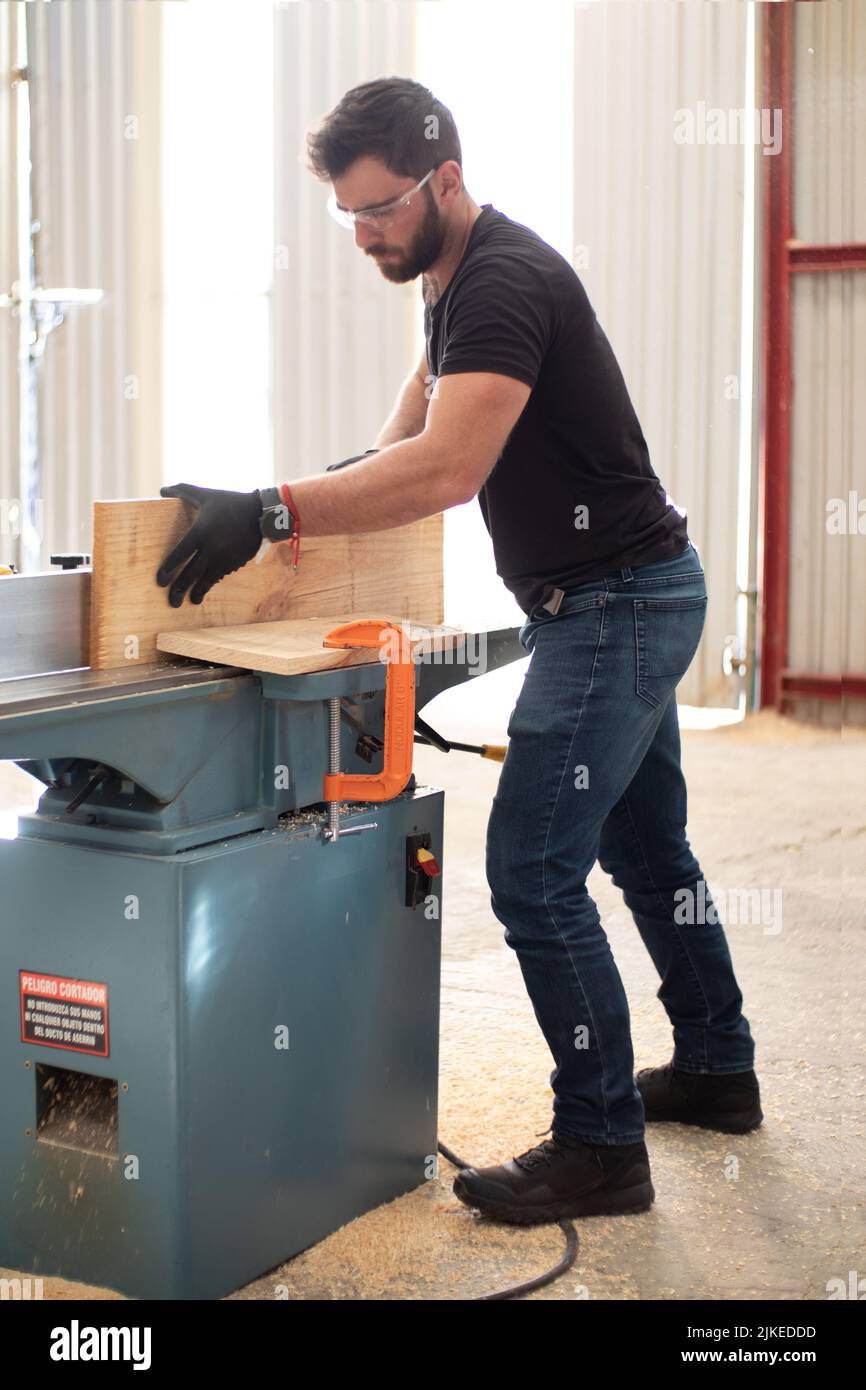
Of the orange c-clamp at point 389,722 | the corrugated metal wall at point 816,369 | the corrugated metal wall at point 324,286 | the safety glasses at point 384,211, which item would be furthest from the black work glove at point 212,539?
the corrugated metal wall at point 324,286

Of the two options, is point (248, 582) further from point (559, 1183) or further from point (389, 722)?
point (559, 1183)

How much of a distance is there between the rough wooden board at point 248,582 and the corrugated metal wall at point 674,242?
3166 mm

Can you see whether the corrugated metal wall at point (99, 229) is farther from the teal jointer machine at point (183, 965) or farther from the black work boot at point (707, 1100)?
the teal jointer machine at point (183, 965)

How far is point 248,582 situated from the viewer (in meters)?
1.84

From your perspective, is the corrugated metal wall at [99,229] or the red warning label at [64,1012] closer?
the red warning label at [64,1012]

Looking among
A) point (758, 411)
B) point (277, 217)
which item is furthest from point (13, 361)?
point (758, 411)

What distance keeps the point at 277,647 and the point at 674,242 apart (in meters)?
3.87

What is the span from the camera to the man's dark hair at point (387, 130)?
178cm

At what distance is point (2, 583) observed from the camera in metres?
1.59

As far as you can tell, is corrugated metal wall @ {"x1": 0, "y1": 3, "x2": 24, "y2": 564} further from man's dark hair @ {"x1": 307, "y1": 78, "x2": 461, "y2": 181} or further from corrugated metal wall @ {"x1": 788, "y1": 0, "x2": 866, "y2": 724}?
man's dark hair @ {"x1": 307, "y1": 78, "x2": 461, "y2": 181}

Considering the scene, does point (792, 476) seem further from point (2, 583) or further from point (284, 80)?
point (2, 583)

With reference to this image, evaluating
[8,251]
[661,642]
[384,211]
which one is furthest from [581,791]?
[8,251]
